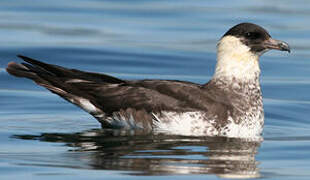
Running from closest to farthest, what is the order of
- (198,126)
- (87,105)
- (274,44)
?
(198,126) < (274,44) < (87,105)

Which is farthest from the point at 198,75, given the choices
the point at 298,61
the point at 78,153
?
the point at 78,153

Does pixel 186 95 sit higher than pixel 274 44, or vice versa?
pixel 274 44

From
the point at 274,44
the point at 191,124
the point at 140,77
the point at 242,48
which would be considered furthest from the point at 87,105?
the point at 140,77

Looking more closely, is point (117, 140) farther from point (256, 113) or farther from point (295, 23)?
point (295, 23)

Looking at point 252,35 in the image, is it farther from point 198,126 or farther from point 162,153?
point 162,153

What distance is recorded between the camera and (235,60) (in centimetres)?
1242

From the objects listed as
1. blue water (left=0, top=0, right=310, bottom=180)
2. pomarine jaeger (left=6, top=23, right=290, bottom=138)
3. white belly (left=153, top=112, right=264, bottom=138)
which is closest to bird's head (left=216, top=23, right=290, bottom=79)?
pomarine jaeger (left=6, top=23, right=290, bottom=138)

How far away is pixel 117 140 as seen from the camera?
38.6ft

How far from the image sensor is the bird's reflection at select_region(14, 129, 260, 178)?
985 centimetres

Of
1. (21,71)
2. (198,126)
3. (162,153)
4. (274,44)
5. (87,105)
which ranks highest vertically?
(274,44)

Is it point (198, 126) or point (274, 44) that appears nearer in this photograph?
point (198, 126)

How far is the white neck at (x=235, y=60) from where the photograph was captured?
12.4 metres

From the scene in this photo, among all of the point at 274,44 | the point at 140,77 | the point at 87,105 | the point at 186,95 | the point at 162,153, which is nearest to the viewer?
the point at 162,153

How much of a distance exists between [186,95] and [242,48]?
3.17ft
